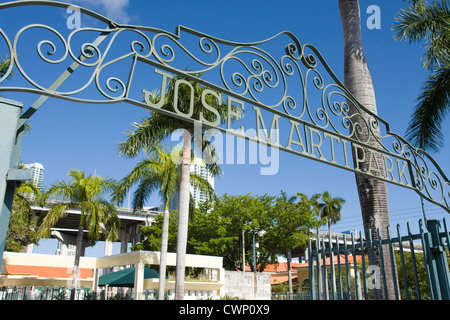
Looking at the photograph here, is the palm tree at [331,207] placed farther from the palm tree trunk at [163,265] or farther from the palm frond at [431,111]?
the palm frond at [431,111]

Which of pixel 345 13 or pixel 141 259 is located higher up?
pixel 345 13

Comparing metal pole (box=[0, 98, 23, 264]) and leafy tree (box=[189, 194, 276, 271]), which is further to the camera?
leafy tree (box=[189, 194, 276, 271])

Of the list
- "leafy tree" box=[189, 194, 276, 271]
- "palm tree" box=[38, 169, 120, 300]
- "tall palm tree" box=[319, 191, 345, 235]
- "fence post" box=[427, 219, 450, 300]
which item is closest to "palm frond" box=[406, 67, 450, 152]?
"fence post" box=[427, 219, 450, 300]

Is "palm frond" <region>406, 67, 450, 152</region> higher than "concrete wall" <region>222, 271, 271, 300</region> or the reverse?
higher

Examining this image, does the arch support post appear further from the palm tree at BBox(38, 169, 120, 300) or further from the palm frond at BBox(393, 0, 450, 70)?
the palm tree at BBox(38, 169, 120, 300)

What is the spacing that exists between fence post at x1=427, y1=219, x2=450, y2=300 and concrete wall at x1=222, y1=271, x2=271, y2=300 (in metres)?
20.3

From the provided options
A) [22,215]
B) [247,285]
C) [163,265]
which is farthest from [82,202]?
[247,285]

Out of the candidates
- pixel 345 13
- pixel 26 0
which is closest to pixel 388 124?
pixel 345 13

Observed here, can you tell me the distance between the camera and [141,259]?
66.4 ft

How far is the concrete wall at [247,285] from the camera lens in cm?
2483

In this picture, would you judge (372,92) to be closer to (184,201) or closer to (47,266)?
(184,201)

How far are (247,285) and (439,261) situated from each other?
884 inches

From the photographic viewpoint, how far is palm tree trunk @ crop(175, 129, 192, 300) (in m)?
14.4
